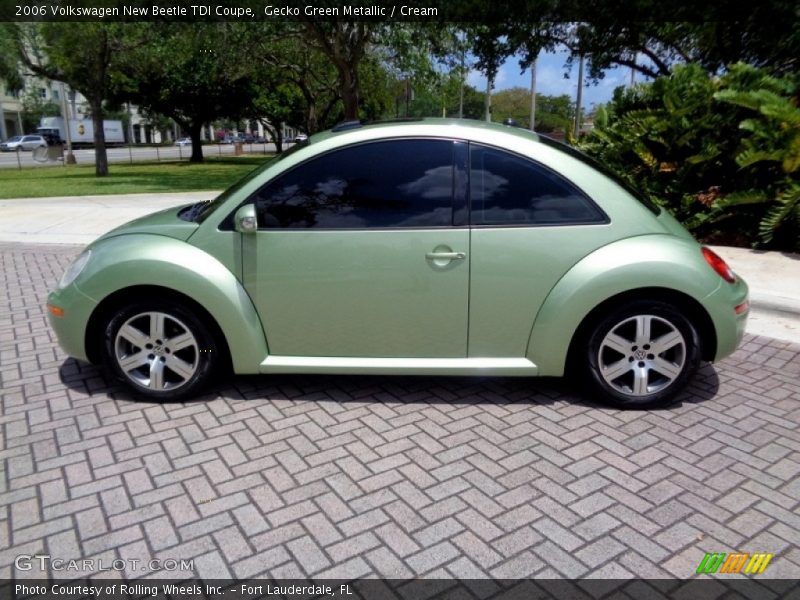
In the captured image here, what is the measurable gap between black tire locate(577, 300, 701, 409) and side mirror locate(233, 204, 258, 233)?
2.08 m

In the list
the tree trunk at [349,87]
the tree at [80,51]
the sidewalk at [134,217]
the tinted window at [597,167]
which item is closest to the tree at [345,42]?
the tree trunk at [349,87]

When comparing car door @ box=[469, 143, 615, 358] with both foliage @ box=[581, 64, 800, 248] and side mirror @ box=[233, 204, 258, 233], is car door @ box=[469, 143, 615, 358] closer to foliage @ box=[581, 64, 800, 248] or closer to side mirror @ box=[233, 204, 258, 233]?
side mirror @ box=[233, 204, 258, 233]

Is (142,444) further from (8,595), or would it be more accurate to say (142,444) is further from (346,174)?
(346,174)

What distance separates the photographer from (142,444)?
11.3ft

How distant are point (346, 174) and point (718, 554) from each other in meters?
2.66

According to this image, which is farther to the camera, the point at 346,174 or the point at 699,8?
the point at 699,8

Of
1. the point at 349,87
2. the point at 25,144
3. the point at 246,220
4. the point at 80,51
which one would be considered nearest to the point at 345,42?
the point at 349,87

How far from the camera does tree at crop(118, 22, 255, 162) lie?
1920 cm

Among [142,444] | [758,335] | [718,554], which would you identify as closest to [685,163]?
[758,335]

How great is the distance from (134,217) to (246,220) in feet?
27.5

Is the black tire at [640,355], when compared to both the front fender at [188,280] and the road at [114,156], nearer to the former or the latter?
the front fender at [188,280]

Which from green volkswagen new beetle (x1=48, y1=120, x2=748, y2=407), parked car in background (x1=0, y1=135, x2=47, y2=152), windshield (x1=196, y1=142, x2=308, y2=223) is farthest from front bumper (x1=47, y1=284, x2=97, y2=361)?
parked car in background (x1=0, y1=135, x2=47, y2=152)

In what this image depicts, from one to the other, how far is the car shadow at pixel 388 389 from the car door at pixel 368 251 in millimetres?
450

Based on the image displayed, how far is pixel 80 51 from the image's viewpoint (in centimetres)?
2150
